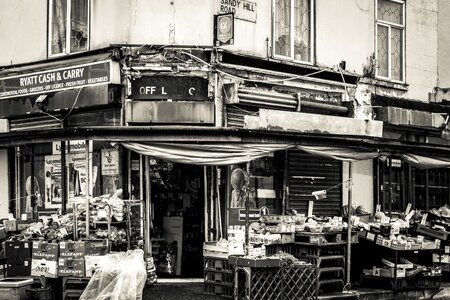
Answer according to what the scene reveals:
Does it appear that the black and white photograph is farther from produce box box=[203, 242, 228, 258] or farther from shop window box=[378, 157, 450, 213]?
shop window box=[378, 157, 450, 213]

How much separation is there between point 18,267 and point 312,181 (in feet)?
21.8

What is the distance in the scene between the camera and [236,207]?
50.1ft

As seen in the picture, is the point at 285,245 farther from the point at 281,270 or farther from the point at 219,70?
the point at 219,70

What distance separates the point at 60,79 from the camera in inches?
606

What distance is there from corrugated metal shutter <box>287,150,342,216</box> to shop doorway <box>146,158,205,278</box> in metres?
2.10

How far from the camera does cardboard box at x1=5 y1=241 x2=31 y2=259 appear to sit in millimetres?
14102

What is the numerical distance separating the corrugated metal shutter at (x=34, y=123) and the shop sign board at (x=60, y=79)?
61cm

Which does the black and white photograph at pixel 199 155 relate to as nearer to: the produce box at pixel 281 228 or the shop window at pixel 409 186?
the produce box at pixel 281 228

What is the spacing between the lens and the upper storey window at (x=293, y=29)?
16.1m

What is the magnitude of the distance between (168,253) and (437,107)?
855 centimetres

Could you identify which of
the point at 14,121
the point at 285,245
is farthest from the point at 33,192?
the point at 285,245

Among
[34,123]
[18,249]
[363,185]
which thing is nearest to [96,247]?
[18,249]

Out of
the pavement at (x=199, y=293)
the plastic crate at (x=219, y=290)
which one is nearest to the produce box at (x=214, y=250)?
the plastic crate at (x=219, y=290)

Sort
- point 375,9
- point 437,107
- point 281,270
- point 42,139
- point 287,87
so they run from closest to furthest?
point 281,270 < point 42,139 < point 287,87 < point 375,9 < point 437,107
